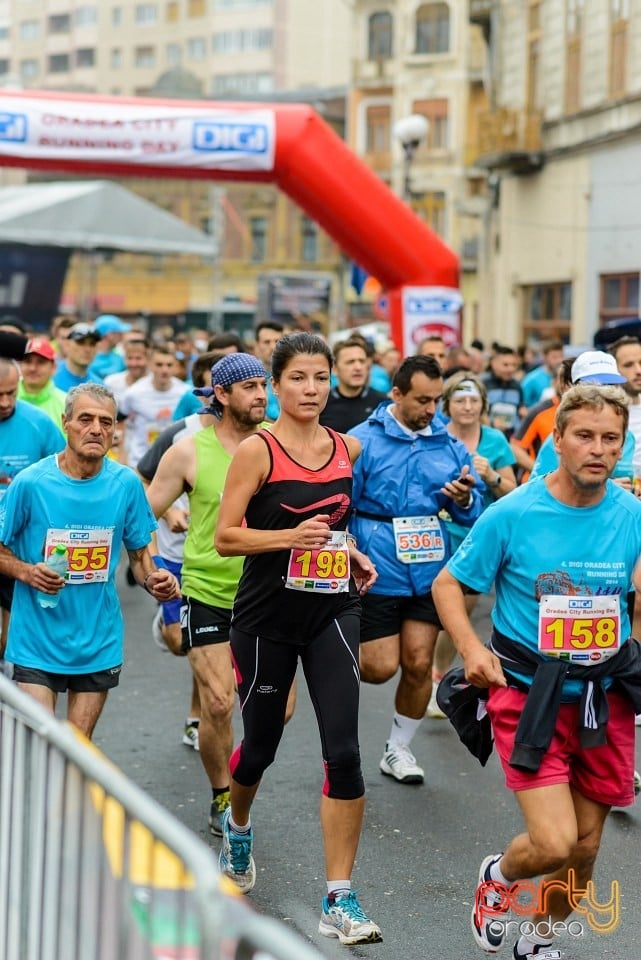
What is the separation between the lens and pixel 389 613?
21.0ft

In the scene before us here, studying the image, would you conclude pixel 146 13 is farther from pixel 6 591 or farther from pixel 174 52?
pixel 6 591

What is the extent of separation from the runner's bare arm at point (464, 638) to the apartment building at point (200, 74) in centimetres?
6678

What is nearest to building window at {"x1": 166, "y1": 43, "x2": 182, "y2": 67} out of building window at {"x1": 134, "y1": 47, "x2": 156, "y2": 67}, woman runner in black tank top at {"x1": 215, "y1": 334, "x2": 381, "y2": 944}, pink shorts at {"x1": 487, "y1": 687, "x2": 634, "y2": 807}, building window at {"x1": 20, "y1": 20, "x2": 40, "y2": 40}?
building window at {"x1": 134, "y1": 47, "x2": 156, "y2": 67}

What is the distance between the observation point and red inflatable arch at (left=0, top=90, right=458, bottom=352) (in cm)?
1509

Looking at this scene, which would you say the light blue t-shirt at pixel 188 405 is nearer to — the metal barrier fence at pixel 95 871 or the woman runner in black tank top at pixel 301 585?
the woman runner in black tank top at pixel 301 585

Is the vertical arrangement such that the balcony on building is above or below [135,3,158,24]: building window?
below

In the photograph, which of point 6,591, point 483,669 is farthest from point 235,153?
point 483,669

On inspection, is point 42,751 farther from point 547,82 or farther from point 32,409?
point 547,82

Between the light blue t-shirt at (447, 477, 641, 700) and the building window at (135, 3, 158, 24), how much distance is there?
311ft

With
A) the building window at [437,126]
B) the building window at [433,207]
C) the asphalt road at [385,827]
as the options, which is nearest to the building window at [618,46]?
the asphalt road at [385,827]

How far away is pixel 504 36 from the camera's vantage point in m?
29.1

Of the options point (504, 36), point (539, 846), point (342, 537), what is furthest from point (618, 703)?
point (504, 36)

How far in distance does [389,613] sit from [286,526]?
1733 mm

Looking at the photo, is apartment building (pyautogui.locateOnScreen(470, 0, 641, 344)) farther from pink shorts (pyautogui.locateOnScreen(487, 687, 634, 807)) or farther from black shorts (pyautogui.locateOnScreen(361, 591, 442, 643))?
pink shorts (pyautogui.locateOnScreen(487, 687, 634, 807))
